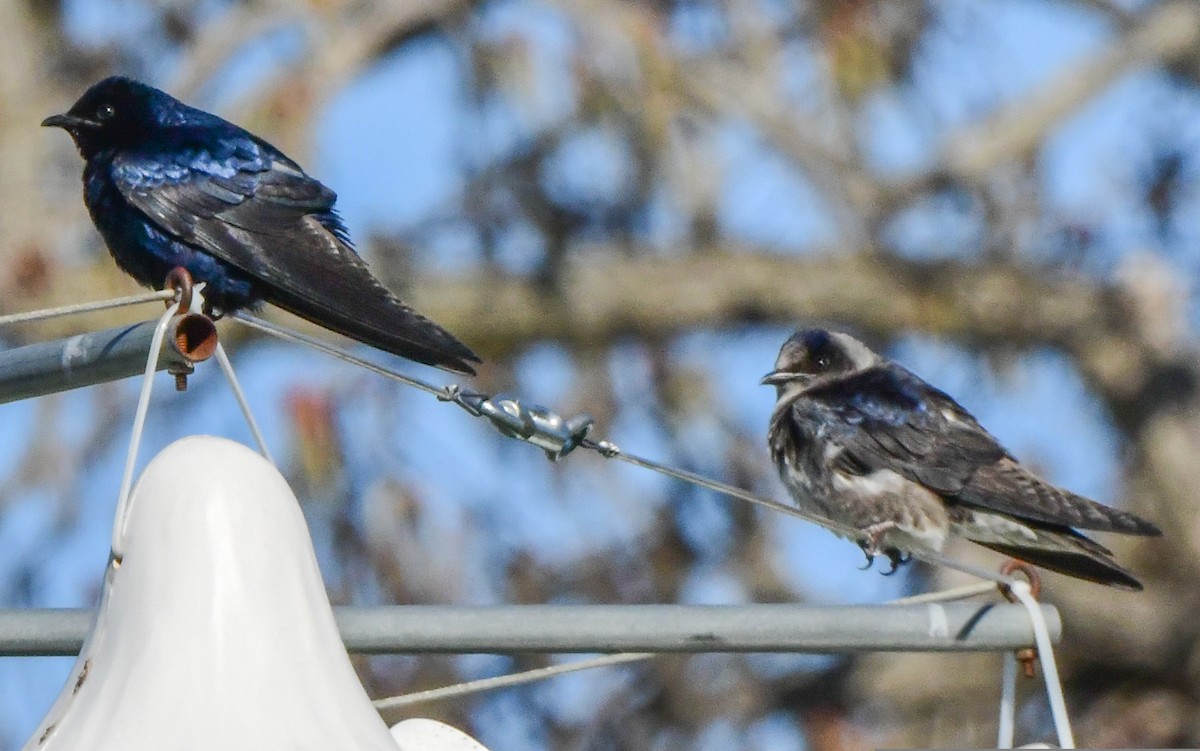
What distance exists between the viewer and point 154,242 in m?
4.30

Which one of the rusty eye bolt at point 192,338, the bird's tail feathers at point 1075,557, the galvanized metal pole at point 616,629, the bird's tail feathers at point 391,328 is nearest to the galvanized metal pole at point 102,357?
the rusty eye bolt at point 192,338

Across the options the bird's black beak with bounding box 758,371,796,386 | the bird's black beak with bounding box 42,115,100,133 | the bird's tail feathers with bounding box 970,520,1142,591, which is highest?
the bird's black beak with bounding box 42,115,100,133

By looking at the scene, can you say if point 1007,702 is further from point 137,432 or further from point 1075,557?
point 1075,557

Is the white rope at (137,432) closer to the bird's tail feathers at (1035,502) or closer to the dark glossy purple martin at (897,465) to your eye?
the bird's tail feathers at (1035,502)

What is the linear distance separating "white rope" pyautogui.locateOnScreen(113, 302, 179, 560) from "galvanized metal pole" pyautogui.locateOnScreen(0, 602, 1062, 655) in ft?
0.48

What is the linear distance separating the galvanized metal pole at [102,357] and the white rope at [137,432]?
0.09ft

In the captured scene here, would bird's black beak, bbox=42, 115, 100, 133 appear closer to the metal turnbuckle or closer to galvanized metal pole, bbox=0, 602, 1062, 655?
the metal turnbuckle

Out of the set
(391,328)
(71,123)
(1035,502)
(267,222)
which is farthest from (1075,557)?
(71,123)

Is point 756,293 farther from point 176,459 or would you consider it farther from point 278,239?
point 176,459

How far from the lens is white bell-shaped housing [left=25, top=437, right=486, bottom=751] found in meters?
2.22

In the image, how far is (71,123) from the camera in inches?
184

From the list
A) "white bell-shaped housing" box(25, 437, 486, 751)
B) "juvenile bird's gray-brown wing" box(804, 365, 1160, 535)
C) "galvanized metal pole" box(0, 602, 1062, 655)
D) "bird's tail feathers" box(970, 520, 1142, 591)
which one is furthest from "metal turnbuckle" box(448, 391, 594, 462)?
"juvenile bird's gray-brown wing" box(804, 365, 1160, 535)

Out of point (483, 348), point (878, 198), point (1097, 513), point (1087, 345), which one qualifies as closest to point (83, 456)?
point (483, 348)

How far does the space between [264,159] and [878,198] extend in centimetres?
537
